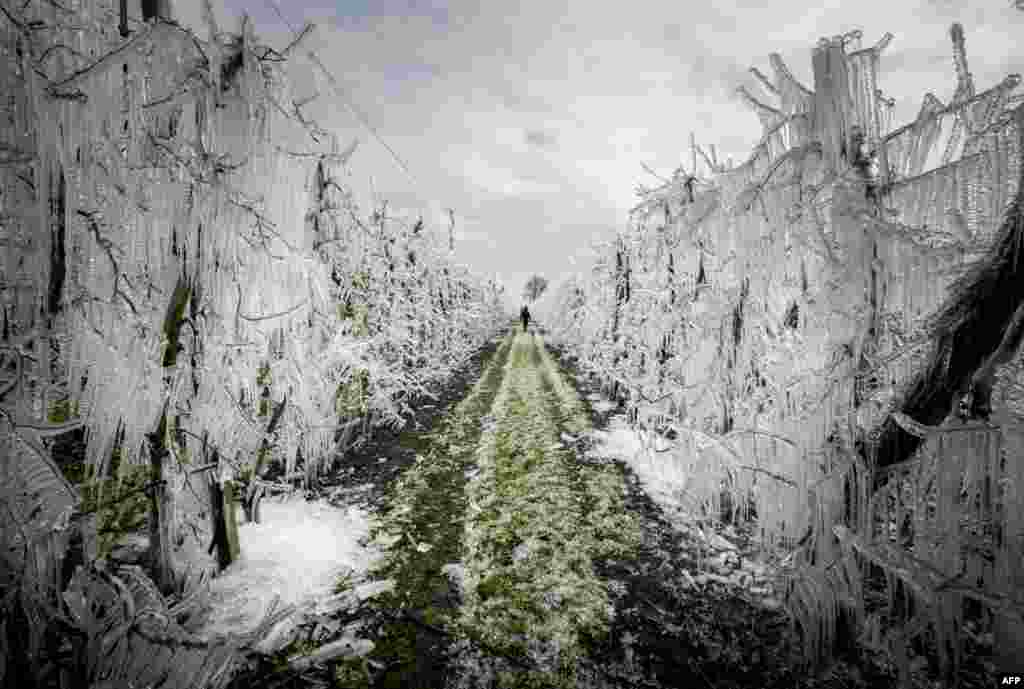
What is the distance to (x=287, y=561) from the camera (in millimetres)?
3818

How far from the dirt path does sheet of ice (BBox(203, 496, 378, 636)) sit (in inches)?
10.4

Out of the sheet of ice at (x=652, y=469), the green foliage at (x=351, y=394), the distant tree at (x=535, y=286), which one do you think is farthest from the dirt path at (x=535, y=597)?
the distant tree at (x=535, y=286)

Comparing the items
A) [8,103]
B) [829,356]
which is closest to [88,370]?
[8,103]

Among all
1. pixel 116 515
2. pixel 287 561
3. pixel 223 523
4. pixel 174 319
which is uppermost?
pixel 174 319

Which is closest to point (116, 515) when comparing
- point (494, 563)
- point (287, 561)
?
point (287, 561)

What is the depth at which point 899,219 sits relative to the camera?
2426mm

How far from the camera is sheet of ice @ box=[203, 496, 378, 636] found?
3.21 m

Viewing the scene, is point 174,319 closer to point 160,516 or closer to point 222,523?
point 160,516

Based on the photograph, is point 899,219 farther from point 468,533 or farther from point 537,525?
point 468,533

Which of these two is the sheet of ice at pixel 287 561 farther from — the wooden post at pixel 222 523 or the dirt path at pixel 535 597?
the dirt path at pixel 535 597

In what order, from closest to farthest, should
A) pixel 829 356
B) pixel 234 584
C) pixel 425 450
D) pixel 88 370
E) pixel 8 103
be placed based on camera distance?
1. pixel 8 103
2. pixel 88 370
3. pixel 829 356
4. pixel 234 584
5. pixel 425 450

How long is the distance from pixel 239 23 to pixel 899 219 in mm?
4595

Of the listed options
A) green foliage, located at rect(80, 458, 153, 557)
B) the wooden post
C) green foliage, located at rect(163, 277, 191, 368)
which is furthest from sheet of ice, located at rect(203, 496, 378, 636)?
green foliage, located at rect(163, 277, 191, 368)

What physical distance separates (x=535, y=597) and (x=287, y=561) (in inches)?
99.2
